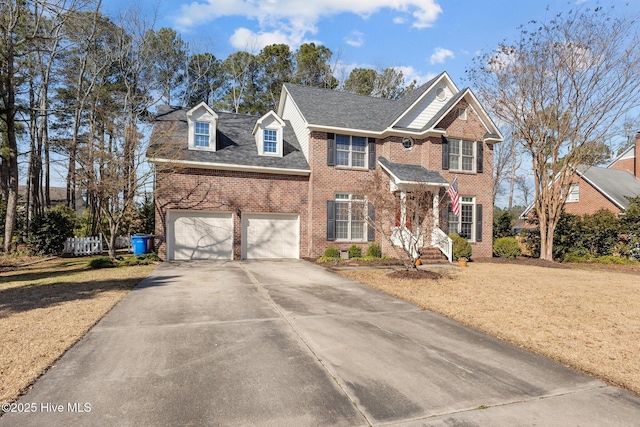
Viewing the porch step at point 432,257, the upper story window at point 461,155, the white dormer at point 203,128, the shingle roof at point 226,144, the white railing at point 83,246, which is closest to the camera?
the shingle roof at point 226,144

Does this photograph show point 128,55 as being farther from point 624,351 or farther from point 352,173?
point 624,351

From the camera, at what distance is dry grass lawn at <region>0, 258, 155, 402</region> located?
13.0 feet

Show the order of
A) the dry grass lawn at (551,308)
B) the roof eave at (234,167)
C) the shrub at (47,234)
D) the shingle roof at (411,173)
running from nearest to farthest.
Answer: the dry grass lawn at (551,308) → the roof eave at (234,167) → the shingle roof at (411,173) → the shrub at (47,234)

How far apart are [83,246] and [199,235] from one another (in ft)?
19.8

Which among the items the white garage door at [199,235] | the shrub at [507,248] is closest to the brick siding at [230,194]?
the white garage door at [199,235]

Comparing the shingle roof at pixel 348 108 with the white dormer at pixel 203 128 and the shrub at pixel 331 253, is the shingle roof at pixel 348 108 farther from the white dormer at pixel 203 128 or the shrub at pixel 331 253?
the shrub at pixel 331 253

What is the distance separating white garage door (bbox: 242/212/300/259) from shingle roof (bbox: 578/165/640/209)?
2108cm

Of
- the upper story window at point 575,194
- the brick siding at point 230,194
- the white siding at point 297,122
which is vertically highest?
the white siding at point 297,122

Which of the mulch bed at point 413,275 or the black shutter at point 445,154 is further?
the black shutter at point 445,154

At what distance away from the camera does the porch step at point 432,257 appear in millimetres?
14242

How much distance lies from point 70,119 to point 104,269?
63.0ft

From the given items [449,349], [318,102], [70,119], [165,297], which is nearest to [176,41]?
[70,119]

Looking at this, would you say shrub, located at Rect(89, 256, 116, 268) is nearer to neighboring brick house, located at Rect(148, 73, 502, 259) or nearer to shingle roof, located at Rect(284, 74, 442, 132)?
neighboring brick house, located at Rect(148, 73, 502, 259)

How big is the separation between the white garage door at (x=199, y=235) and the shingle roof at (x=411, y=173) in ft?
24.9
